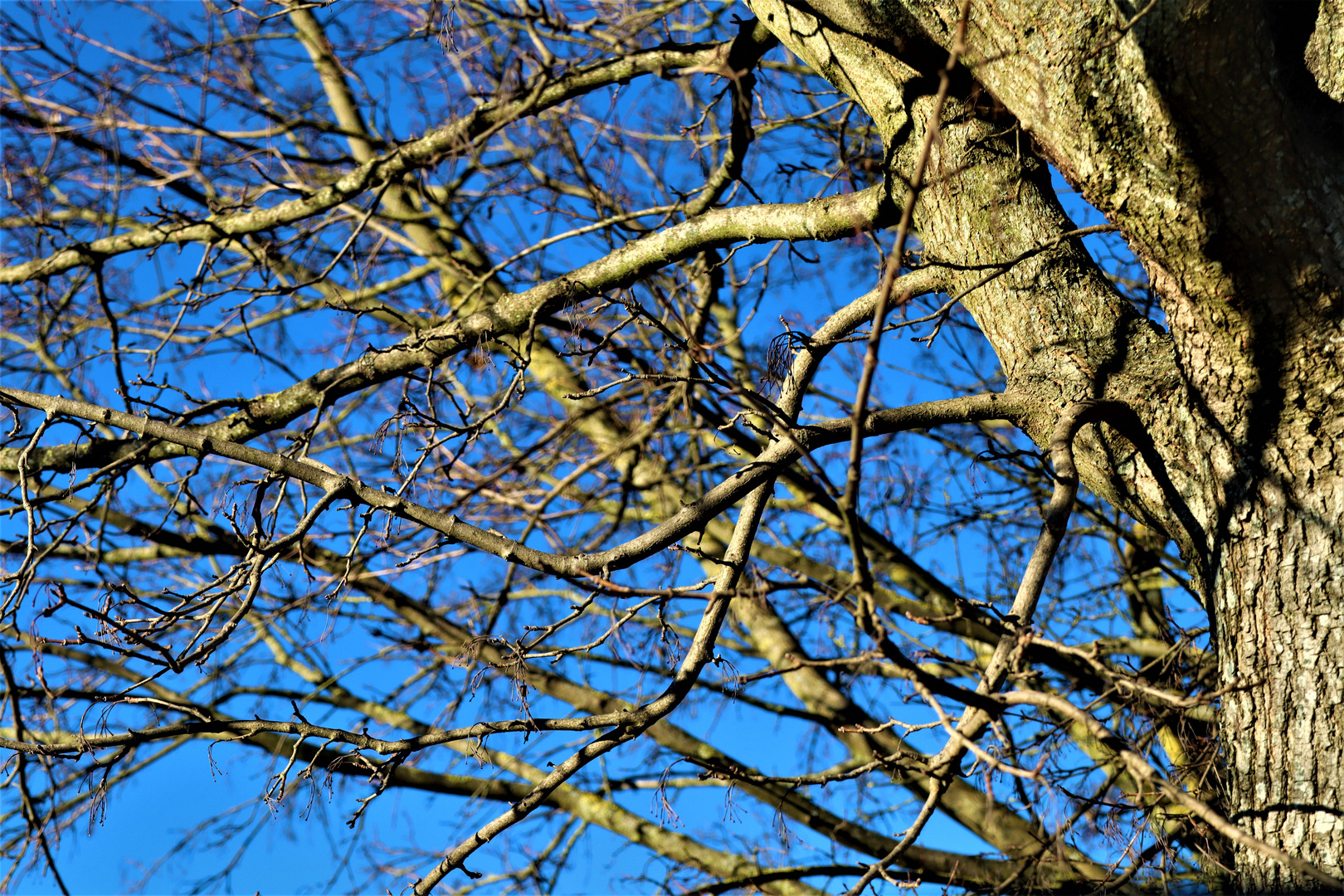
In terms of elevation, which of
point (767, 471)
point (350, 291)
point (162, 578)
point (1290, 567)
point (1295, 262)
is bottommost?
point (1290, 567)

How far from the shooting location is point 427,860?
5.25 metres

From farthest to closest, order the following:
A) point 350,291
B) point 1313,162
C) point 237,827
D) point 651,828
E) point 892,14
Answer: point 350,291, point 237,827, point 651,828, point 892,14, point 1313,162

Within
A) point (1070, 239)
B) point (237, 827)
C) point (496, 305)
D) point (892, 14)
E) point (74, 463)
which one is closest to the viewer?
point (892, 14)

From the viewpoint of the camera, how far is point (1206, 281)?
2.36 metres

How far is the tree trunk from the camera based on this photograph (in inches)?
86.2

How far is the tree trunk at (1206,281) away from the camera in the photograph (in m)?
2.19

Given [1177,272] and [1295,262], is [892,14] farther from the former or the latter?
[1295,262]

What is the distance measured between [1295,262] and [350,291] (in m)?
4.99

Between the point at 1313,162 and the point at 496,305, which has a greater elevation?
the point at 496,305

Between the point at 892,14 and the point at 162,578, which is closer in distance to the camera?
the point at 892,14

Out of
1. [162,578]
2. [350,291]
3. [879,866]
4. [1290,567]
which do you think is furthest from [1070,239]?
[162,578]

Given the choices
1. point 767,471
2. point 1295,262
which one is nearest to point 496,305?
point 767,471

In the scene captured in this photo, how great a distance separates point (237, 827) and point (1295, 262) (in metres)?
5.76

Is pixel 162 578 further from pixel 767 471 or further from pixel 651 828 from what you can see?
pixel 767 471
